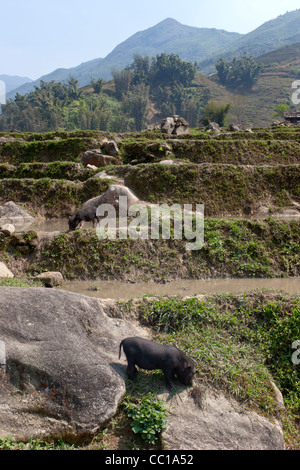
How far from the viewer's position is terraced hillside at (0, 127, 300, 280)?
9.49 metres

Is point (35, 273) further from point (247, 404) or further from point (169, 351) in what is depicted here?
point (247, 404)

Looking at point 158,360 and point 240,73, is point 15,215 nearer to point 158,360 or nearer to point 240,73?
point 158,360

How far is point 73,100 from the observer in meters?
80.2

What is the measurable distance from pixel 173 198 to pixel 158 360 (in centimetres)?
946

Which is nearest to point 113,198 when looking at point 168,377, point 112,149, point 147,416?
point 112,149

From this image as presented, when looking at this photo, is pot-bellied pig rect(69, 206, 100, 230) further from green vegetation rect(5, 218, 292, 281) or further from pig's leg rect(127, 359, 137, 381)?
pig's leg rect(127, 359, 137, 381)

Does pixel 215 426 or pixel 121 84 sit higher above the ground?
pixel 121 84

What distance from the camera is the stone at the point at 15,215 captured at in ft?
43.1

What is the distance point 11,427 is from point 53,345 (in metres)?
0.98

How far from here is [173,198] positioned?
13586 millimetres

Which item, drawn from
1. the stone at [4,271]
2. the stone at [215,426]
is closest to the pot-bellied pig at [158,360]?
the stone at [215,426]

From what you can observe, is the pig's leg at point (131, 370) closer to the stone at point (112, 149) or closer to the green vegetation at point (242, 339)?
the green vegetation at point (242, 339)

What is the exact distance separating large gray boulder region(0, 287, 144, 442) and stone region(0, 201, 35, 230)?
866cm

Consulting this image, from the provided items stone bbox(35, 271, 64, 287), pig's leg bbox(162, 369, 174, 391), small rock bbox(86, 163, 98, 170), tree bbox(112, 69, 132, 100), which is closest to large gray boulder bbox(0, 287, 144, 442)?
pig's leg bbox(162, 369, 174, 391)
